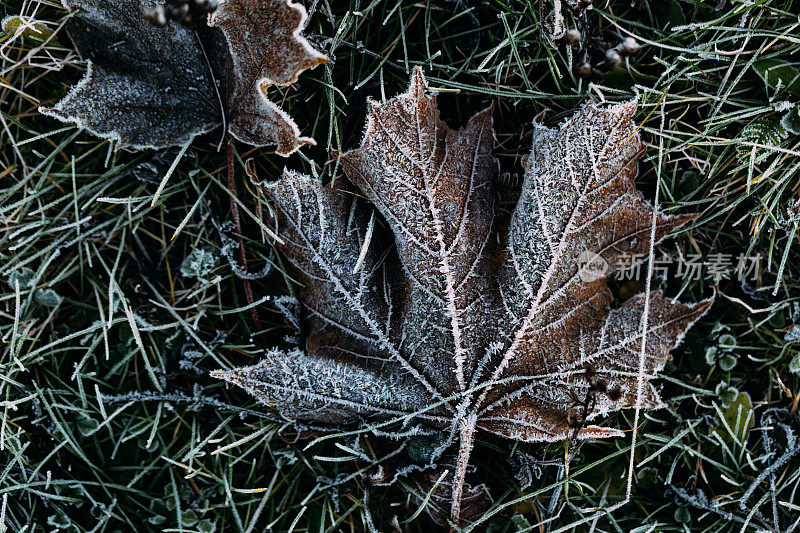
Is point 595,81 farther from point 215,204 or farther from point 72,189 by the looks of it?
point 72,189

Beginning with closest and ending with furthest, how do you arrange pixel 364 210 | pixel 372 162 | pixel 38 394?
pixel 372 162 < pixel 364 210 < pixel 38 394

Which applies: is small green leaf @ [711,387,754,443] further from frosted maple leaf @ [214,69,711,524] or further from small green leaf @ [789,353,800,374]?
frosted maple leaf @ [214,69,711,524]

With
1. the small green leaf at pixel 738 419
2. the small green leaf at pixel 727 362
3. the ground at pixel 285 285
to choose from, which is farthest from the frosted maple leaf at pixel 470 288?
the small green leaf at pixel 738 419

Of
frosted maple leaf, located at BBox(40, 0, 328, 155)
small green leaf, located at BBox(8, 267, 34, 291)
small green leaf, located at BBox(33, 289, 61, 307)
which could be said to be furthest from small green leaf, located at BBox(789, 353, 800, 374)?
small green leaf, located at BBox(8, 267, 34, 291)

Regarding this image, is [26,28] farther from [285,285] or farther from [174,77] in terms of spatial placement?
[285,285]

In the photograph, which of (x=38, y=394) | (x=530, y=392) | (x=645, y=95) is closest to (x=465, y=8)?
(x=645, y=95)

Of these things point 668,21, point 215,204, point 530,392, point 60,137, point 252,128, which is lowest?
point 530,392

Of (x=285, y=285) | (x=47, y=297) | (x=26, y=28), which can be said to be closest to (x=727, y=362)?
(x=285, y=285)
